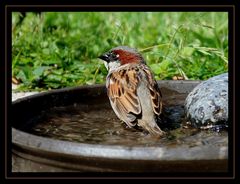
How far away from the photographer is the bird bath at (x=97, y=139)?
10.3ft

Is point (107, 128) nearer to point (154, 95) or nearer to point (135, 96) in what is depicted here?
point (135, 96)

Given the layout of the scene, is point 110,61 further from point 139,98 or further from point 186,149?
point 186,149

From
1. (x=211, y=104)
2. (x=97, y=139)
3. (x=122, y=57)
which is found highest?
(x=122, y=57)

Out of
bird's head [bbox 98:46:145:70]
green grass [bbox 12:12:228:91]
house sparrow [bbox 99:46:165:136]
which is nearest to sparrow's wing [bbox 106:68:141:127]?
house sparrow [bbox 99:46:165:136]

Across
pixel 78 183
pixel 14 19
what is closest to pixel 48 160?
pixel 78 183

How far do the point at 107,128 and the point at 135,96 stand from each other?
297 mm

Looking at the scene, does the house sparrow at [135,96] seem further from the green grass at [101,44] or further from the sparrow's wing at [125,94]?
the green grass at [101,44]

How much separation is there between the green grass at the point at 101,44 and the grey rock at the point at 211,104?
119 centimetres

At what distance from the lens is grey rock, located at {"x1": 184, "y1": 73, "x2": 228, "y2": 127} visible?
4289 mm

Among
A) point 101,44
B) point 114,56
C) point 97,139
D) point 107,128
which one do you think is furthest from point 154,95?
point 101,44

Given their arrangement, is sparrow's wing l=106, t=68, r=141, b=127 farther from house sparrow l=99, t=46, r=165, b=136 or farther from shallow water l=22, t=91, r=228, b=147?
shallow water l=22, t=91, r=228, b=147

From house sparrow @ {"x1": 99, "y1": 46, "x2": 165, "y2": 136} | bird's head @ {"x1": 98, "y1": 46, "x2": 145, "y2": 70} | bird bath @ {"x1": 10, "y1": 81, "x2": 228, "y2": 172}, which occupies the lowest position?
bird bath @ {"x1": 10, "y1": 81, "x2": 228, "y2": 172}

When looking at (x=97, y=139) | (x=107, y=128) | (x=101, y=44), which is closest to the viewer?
(x=97, y=139)

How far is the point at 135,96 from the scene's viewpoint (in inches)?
176
